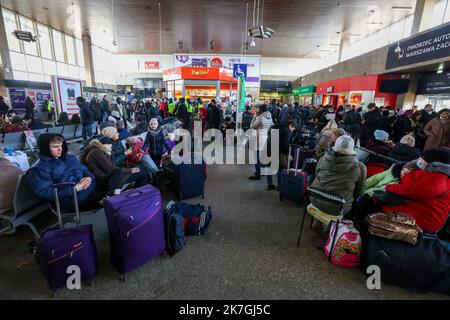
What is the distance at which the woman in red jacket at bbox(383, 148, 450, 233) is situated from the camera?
1.96 m

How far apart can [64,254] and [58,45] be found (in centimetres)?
1942

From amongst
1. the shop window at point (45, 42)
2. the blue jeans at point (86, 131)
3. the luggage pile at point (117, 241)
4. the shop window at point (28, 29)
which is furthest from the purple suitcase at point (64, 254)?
the shop window at point (45, 42)

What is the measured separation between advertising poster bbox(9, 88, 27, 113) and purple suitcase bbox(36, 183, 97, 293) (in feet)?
44.5

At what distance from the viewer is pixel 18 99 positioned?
11.8 meters

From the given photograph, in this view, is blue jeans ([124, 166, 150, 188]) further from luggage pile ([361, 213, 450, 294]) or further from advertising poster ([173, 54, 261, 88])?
advertising poster ([173, 54, 261, 88])

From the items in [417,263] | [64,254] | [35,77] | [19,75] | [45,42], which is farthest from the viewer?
[45,42]

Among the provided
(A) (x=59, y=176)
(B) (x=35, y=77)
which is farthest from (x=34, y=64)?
(A) (x=59, y=176)

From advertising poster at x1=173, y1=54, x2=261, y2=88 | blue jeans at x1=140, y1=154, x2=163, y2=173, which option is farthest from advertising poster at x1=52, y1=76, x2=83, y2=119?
advertising poster at x1=173, y1=54, x2=261, y2=88

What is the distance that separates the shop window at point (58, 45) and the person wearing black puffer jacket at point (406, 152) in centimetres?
1987

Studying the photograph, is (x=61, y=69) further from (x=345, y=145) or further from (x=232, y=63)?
(x=345, y=145)
